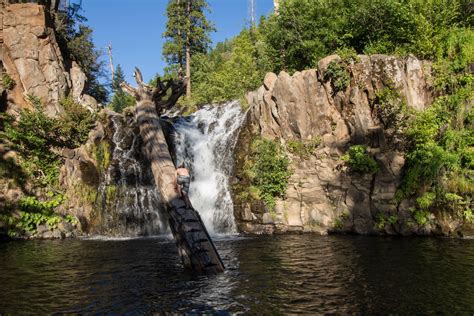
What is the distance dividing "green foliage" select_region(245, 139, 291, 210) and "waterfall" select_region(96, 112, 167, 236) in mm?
5209

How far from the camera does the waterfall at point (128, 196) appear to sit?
18.6m

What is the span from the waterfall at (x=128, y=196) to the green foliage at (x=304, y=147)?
7.64 metres

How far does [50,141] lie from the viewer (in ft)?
70.4

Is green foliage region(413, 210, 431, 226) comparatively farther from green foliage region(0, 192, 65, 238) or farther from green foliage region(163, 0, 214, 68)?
green foliage region(163, 0, 214, 68)

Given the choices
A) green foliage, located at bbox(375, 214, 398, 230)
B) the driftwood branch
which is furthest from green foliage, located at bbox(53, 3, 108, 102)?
green foliage, located at bbox(375, 214, 398, 230)

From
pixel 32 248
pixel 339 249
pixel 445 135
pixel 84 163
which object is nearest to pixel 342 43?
pixel 445 135

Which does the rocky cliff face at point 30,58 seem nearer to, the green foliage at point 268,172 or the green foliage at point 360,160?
the green foliage at point 268,172

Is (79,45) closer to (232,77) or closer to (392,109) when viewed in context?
(232,77)

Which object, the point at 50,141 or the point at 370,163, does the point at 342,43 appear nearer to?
the point at 370,163

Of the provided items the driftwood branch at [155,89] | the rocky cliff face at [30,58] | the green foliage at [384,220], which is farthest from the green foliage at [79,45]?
the green foliage at [384,220]

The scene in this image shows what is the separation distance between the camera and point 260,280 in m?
8.91

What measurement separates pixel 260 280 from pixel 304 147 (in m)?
11.0

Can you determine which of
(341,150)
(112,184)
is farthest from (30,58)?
(341,150)

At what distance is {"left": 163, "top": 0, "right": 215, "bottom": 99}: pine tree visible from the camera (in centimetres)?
4109
